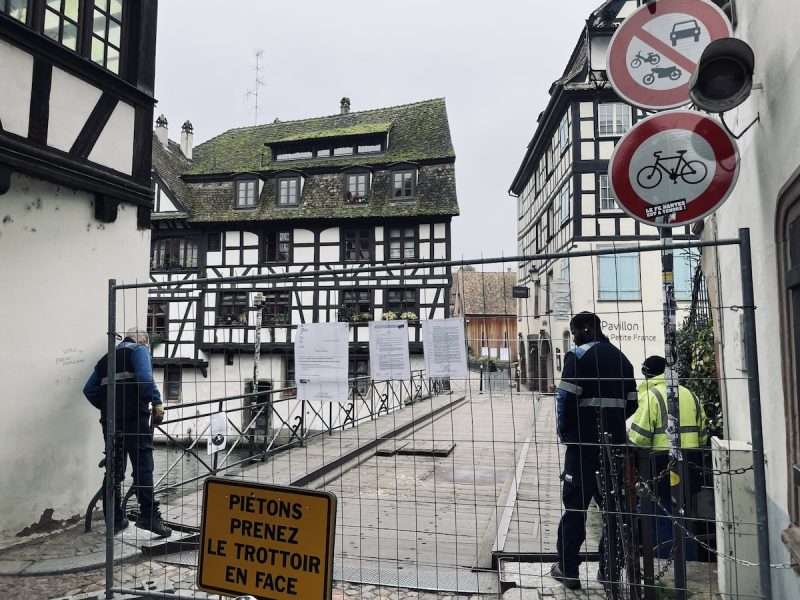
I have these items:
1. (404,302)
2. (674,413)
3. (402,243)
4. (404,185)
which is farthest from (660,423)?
(404,185)

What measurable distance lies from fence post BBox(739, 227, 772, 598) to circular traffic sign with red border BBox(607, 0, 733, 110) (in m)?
1.11

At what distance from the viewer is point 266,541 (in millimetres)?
2895

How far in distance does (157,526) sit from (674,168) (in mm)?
4930

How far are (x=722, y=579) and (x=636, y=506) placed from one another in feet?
3.46

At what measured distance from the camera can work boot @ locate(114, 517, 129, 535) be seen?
5167 millimetres

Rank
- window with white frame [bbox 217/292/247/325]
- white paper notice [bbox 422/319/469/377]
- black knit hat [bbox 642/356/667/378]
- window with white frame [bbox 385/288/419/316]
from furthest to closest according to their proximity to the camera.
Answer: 1. window with white frame [bbox 217/292/247/325]
2. window with white frame [bbox 385/288/419/316]
3. black knit hat [bbox 642/356/667/378]
4. white paper notice [bbox 422/319/469/377]

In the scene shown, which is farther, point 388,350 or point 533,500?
point 533,500

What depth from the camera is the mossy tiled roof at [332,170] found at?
23.3 m

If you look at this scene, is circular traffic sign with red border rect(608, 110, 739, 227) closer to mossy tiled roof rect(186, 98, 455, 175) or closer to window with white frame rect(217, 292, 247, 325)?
mossy tiled roof rect(186, 98, 455, 175)

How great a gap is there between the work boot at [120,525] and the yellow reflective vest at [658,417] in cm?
442

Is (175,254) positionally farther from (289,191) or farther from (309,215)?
(309,215)

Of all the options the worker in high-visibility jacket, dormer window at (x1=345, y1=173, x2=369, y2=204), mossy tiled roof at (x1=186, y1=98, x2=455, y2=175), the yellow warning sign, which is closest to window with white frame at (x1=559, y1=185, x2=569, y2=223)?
mossy tiled roof at (x1=186, y1=98, x2=455, y2=175)

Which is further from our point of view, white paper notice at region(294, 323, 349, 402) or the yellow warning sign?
white paper notice at region(294, 323, 349, 402)

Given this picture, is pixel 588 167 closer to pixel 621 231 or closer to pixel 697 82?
pixel 621 231
